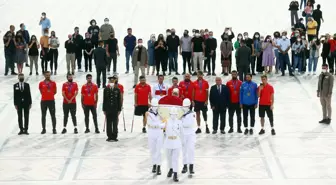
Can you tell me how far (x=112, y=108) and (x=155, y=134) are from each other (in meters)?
3.39

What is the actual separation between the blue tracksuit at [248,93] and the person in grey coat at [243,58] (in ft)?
18.2

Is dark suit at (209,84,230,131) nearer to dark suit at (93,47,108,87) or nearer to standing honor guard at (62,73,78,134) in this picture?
standing honor guard at (62,73,78,134)

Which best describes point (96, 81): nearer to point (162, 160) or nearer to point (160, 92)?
point (160, 92)

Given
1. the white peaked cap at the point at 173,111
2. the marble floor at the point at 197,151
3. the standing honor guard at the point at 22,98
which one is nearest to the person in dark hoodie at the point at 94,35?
the marble floor at the point at 197,151

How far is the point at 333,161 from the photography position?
69.8 ft

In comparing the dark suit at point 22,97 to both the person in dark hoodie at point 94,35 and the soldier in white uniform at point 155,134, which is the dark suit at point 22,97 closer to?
the soldier in white uniform at point 155,134

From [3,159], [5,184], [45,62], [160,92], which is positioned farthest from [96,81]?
[5,184]

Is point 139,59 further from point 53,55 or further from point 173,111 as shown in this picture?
point 173,111

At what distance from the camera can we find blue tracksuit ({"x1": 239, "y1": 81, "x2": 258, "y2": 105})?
23.5m

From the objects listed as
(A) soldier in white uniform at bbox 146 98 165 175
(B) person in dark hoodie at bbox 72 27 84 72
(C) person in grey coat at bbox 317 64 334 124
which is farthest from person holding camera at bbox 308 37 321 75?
(A) soldier in white uniform at bbox 146 98 165 175

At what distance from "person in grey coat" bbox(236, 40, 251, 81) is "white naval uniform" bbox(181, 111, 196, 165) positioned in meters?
9.29

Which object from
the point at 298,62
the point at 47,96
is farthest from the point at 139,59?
the point at 47,96

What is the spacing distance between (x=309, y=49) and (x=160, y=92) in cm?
1001

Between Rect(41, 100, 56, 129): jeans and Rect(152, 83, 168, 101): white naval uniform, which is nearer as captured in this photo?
Rect(152, 83, 168, 101): white naval uniform
